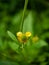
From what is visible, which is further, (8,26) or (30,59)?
(8,26)

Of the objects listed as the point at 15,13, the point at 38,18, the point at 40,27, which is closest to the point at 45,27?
the point at 40,27

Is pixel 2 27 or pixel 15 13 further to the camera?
pixel 15 13

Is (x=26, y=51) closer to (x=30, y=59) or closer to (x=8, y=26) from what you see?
(x=30, y=59)

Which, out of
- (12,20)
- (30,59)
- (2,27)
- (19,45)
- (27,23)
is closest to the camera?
(19,45)

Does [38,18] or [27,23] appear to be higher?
[38,18]

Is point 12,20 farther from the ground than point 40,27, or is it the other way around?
point 12,20

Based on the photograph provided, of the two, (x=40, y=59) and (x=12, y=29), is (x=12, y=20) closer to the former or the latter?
(x=12, y=29)

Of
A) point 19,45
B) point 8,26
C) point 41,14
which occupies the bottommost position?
point 19,45

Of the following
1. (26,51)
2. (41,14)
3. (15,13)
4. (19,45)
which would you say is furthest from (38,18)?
(19,45)

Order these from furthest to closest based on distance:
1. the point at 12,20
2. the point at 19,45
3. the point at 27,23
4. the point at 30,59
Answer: the point at 12,20
the point at 27,23
the point at 30,59
the point at 19,45
